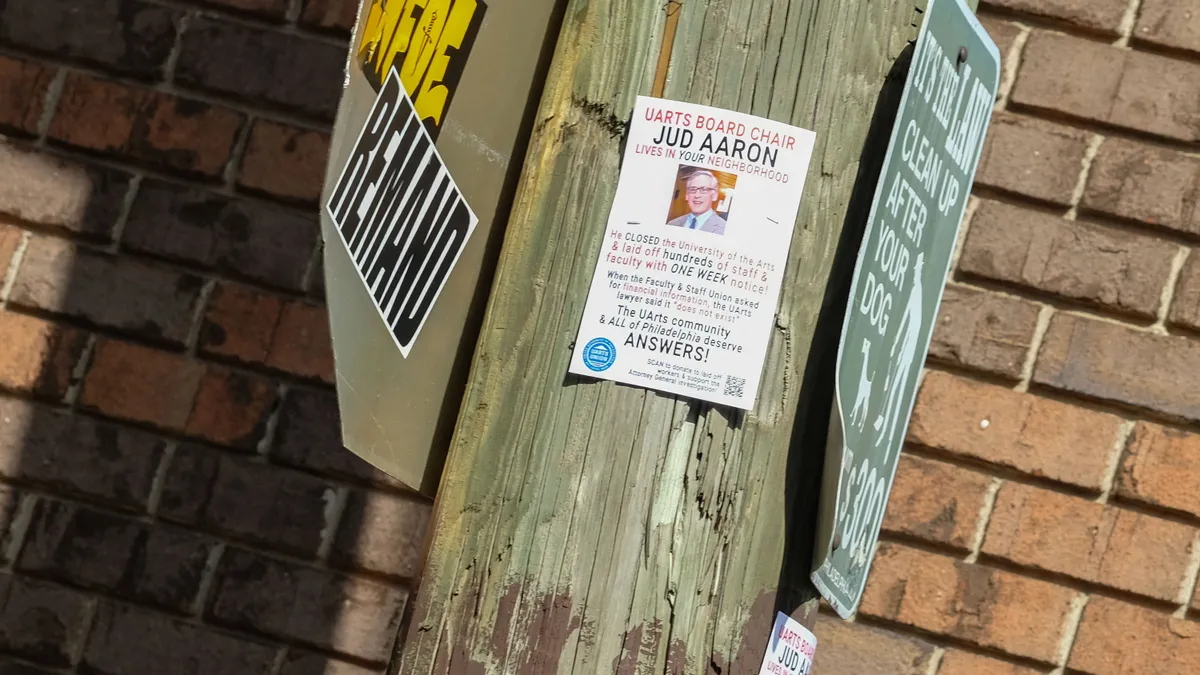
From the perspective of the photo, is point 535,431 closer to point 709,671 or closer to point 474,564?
point 474,564

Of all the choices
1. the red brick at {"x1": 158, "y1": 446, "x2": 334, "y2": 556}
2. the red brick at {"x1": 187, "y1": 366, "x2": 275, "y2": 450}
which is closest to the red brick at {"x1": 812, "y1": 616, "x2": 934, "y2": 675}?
the red brick at {"x1": 158, "y1": 446, "x2": 334, "y2": 556}

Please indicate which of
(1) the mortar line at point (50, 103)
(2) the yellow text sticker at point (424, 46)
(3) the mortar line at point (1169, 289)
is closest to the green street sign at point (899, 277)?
(2) the yellow text sticker at point (424, 46)

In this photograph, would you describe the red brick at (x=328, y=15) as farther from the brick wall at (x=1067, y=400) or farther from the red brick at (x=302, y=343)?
the brick wall at (x=1067, y=400)

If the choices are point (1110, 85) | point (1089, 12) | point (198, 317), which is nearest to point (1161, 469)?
point (1110, 85)

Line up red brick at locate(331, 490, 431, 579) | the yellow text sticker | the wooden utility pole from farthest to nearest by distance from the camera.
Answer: red brick at locate(331, 490, 431, 579) → the yellow text sticker → the wooden utility pole

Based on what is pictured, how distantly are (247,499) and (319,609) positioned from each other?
20 centimetres

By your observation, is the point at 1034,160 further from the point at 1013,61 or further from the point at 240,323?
the point at 240,323

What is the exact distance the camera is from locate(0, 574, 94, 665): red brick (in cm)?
186

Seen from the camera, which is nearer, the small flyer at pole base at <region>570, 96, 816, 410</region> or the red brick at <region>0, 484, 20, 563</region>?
the small flyer at pole base at <region>570, 96, 816, 410</region>

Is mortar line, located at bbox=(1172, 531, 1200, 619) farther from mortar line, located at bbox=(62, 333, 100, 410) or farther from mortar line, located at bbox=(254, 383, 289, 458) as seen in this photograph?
mortar line, located at bbox=(62, 333, 100, 410)

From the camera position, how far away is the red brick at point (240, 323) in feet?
6.00

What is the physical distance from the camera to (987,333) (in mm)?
1739

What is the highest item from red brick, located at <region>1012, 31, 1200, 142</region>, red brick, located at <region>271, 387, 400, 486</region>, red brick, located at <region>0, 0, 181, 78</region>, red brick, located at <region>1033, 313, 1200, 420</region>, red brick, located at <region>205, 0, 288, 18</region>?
red brick, located at <region>1012, 31, 1200, 142</region>

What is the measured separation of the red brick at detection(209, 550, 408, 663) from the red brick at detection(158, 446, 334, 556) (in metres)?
0.04
